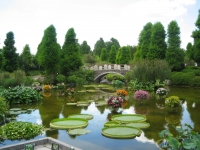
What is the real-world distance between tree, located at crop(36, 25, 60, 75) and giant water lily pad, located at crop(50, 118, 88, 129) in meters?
23.1

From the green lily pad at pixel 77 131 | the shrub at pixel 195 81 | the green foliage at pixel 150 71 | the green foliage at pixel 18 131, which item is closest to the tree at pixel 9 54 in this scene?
the green foliage at pixel 150 71

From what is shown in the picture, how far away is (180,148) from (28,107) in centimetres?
1206

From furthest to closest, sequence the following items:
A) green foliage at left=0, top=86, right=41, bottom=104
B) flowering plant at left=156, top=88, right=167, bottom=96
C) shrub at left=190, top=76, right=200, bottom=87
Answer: shrub at left=190, top=76, right=200, bottom=87 < flowering plant at left=156, top=88, right=167, bottom=96 < green foliage at left=0, top=86, right=41, bottom=104

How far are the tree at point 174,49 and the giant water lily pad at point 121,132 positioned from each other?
27045 mm

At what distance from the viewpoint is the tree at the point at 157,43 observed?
38.2 m

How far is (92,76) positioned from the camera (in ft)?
133

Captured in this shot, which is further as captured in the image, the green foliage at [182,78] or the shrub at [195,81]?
the green foliage at [182,78]

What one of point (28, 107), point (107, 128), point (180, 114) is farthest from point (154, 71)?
point (107, 128)

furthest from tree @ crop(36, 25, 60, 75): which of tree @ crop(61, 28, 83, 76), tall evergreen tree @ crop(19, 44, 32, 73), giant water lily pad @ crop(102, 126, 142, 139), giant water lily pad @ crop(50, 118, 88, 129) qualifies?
A: giant water lily pad @ crop(102, 126, 142, 139)

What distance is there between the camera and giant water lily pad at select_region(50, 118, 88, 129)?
11281mm

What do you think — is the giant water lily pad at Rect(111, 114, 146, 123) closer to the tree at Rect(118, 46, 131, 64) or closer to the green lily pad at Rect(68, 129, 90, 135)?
the green lily pad at Rect(68, 129, 90, 135)

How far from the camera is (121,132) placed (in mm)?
10266

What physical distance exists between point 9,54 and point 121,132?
32.7 meters

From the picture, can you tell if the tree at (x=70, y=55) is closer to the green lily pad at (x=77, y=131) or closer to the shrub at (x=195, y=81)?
the shrub at (x=195, y=81)
